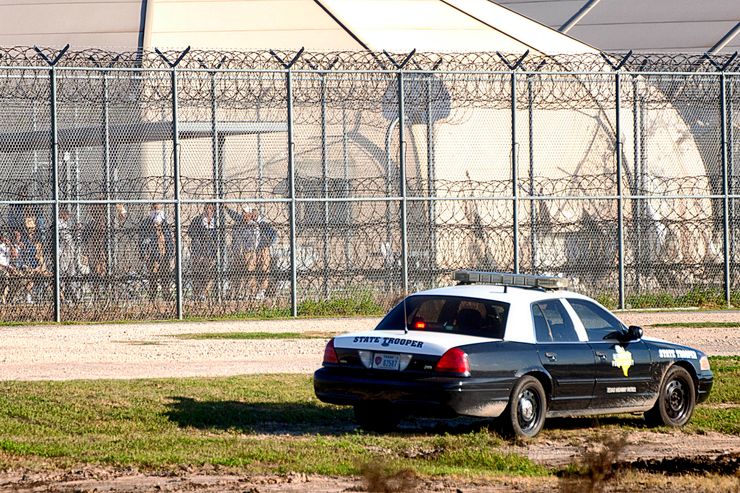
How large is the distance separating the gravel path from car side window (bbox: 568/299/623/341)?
3.95 meters

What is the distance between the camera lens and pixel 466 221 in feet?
76.7

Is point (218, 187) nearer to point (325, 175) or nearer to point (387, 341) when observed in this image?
point (325, 175)

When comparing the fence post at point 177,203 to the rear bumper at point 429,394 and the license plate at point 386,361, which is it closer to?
the rear bumper at point 429,394

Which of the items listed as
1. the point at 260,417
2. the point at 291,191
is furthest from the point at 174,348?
the point at 260,417

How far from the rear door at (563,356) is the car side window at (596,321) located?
0.23 meters

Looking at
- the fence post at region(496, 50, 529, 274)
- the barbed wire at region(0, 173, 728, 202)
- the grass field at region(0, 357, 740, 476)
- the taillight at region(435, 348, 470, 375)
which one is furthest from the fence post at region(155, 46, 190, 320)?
the taillight at region(435, 348, 470, 375)

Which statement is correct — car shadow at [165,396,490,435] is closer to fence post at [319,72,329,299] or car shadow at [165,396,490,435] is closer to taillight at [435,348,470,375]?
taillight at [435,348,470,375]

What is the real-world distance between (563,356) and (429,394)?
142cm

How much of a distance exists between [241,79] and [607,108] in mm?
7264

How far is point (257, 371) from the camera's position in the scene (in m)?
14.5

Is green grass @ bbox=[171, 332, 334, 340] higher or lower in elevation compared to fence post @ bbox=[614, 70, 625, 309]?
lower

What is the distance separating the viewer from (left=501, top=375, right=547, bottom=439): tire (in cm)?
1030

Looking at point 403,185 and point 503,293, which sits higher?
point 403,185

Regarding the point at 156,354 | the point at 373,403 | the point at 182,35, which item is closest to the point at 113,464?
the point at 373,403
